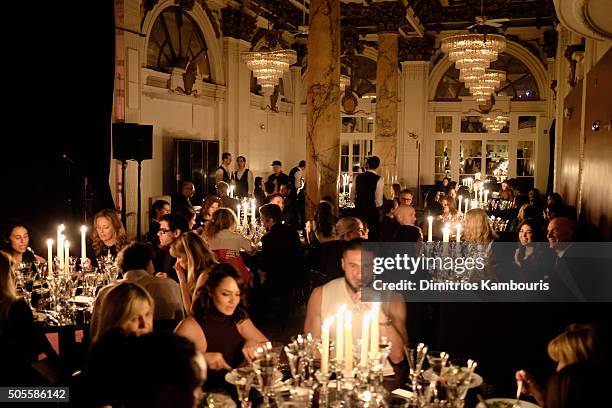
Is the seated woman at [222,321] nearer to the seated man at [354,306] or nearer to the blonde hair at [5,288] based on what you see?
the seated man at [354,306]

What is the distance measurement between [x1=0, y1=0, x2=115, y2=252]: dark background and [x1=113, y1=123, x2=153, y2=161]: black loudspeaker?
1042 millimetres

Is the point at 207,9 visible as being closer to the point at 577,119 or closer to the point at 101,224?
the point at 577,119

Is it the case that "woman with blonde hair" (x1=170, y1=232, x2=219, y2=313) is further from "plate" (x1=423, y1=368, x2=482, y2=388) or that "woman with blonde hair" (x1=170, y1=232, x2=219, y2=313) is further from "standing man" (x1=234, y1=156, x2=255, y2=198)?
"standing man" (x1=234, y1=156, x2=255, y2=198)

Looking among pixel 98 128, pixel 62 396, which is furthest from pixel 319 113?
pixel 62 396

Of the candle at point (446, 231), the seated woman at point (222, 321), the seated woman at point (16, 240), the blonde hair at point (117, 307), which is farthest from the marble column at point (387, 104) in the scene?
the blonde hair at point (117, 307)

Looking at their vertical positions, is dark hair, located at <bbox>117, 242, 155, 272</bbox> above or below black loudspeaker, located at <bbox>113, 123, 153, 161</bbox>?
below

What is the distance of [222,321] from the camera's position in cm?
359

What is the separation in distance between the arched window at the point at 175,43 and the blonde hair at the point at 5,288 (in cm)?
812

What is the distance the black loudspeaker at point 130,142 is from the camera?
859cm

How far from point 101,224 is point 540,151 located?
49.5ft

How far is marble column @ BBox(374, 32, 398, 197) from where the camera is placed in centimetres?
1352

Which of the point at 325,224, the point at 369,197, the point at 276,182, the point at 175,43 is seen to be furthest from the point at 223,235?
the point at 175,43

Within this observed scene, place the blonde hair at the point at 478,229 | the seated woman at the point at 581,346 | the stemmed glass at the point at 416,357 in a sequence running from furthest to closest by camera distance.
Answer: the blonde hair at the point at 478,229 < the stemmed glass at the point at 416,357 < the seated woman at the point at 581,346

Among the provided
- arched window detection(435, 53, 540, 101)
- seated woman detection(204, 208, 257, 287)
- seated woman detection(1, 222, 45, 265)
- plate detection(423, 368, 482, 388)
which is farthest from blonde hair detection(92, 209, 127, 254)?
arched window detection(435, 53, 540, 101)
